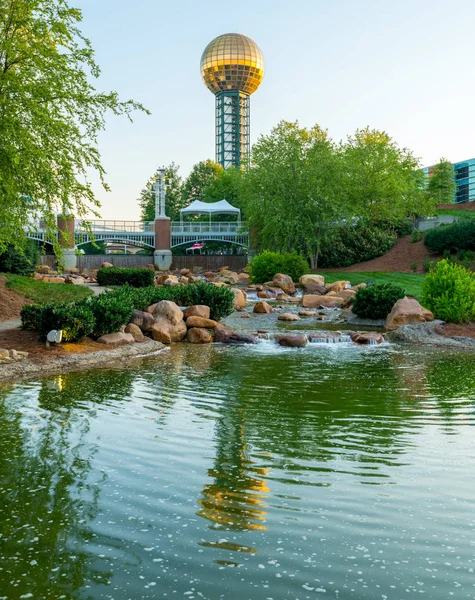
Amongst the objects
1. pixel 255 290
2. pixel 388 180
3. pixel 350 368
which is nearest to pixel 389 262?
pixel 388 180

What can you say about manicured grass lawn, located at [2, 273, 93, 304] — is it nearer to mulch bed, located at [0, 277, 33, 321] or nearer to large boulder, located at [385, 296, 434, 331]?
mulch bed, located at [0, 277, 33, 321]

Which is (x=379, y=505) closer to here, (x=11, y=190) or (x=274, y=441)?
(x=274, y=441)

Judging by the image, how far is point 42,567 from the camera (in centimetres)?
403

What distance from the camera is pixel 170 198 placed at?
7056cm

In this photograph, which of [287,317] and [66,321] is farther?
[287,317]

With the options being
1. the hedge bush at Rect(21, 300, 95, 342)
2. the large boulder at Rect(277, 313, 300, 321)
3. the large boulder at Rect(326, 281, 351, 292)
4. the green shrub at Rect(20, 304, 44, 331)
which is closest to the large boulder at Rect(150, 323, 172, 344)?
the hedge bush at Rect(21, 300, 95, 342)

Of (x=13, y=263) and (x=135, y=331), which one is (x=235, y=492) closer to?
(x=135, y=331)

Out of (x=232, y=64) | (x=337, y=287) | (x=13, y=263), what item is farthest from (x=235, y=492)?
(x=232, y=64)

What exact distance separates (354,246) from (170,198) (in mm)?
32793

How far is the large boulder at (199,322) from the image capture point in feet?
55.2

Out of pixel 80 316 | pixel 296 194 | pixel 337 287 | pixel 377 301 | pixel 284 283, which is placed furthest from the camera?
pixel 296 194

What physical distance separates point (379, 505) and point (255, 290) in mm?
26530

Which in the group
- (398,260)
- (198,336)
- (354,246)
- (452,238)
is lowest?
(198,336)

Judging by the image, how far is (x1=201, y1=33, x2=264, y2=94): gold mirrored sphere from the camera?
116438 mm
